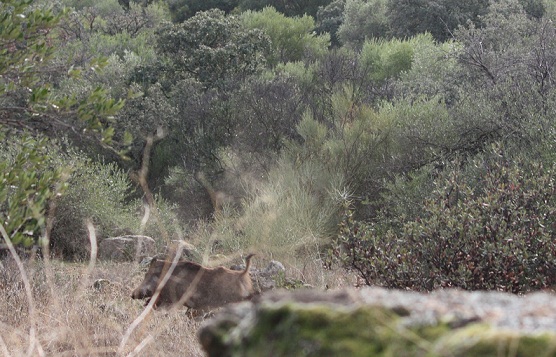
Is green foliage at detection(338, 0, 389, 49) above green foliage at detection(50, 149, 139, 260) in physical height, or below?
below

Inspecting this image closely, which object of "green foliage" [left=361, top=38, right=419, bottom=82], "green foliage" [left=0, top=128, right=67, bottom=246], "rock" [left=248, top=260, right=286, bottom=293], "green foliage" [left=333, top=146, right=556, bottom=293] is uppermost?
"green foliage" [left=0, top=128, right=67, bottom=246]

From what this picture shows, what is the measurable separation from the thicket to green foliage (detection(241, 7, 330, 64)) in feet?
0.47

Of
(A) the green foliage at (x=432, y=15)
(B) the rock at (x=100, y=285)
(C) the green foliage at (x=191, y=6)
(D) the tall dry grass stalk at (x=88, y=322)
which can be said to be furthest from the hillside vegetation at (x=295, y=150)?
(C) the green foliage at (x=191, y=6)

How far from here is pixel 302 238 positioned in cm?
1038

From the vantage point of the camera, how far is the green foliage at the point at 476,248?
19.6 ft

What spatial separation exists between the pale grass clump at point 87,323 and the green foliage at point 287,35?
17673 mm

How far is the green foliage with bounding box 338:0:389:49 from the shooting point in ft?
94.3

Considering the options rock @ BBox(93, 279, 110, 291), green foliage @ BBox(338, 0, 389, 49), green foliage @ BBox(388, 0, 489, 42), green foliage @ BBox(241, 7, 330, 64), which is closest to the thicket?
green foliage @ BBox(241, 7, 330, 64)

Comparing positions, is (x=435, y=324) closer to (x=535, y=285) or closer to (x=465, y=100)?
(x=535, y=285)

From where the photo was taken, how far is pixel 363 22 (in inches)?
1158

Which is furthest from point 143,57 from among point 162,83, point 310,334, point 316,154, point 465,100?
point 310,334

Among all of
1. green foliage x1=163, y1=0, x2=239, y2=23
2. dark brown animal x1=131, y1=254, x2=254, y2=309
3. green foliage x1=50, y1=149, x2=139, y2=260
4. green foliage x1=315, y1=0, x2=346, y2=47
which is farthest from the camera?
green foliage x1=163, y1=0, x2=239, y2=23

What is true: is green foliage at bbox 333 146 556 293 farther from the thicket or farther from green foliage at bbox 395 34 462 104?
green foliage at bbox 395 34 462 104

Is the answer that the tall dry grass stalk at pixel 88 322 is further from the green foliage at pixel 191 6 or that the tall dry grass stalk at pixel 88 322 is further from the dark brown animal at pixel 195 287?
the green foliage at pixel 191 6
